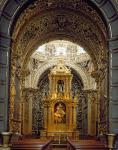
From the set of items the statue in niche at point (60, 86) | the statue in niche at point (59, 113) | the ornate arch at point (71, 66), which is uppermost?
the ornate arch at point (71, 66)

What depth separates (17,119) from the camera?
66.6ft

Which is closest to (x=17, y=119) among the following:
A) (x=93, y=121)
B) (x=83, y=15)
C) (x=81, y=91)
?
(x=83, y=15)

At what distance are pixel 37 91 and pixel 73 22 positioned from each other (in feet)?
44.6

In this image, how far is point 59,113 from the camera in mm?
31391

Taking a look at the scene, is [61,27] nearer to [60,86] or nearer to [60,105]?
[60,105]

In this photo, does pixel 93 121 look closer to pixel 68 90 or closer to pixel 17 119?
pixel 68 90

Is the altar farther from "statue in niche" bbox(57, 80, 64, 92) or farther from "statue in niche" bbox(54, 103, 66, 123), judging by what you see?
"statue in niche" bbox(57, 80, 64, 92)

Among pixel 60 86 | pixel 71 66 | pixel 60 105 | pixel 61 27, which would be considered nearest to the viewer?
pixel 61 27

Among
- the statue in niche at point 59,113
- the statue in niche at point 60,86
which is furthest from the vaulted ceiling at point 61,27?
the statue in niche at point 60,86

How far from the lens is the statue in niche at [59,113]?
3144 centimetres

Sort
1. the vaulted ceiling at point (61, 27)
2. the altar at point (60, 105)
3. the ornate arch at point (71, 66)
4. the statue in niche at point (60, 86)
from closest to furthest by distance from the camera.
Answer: the vaulted ceiling at point (61, 27) < the altar at point (60, 105) < the ornate arch at point (71, 66) < the statue in niche at point (60, 86)

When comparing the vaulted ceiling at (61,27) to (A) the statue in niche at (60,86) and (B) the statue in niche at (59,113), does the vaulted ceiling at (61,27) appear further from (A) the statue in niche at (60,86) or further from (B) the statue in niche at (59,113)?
(A) the statue in niche at (60,86)

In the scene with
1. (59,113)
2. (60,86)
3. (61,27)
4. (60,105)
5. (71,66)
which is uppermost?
(61,27)

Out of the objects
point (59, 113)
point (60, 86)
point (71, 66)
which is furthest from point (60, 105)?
point (71, 66)
